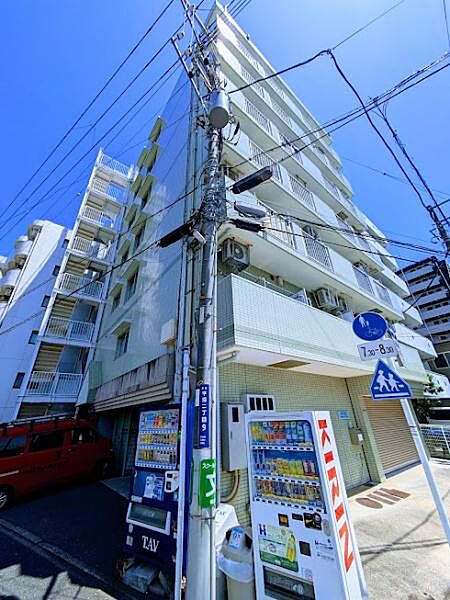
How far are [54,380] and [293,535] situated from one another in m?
13.3

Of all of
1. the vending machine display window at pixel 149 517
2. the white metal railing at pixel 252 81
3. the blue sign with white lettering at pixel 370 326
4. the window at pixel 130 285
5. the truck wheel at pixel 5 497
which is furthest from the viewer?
the window at pixel 130 285

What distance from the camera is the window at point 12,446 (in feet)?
21.7

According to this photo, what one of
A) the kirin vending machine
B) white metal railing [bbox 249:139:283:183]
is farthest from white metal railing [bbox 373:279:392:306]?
the kirin vending machine

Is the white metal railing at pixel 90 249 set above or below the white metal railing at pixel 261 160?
above

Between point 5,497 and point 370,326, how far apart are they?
8824 mm

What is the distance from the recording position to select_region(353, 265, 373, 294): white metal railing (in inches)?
384

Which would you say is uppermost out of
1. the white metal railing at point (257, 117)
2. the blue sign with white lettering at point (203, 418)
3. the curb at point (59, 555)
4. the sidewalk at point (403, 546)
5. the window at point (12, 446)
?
the white metal railing at point (257, 117)

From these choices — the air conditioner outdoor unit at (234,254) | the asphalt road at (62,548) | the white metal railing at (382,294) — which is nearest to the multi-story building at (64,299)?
the asphalt road at (62,548)

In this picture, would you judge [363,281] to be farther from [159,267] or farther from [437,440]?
[159,267]

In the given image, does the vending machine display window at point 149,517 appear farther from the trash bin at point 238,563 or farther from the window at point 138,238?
the window at point 138,238

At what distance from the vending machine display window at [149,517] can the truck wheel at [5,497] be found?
4.82 meters

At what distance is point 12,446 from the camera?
686 cm

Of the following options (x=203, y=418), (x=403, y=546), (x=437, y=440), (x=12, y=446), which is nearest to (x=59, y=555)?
(x=203, y=418)

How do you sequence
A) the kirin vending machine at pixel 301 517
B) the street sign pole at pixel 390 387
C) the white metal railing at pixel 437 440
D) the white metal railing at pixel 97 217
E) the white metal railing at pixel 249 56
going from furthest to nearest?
the white metal railing at pixel 97 217 < the white metal railing at pixel 249 56 < the white metal railing at pixel 437 440 < the street sign pole at pixel 390 387 < the kirin vending machine at pixel 301 517
